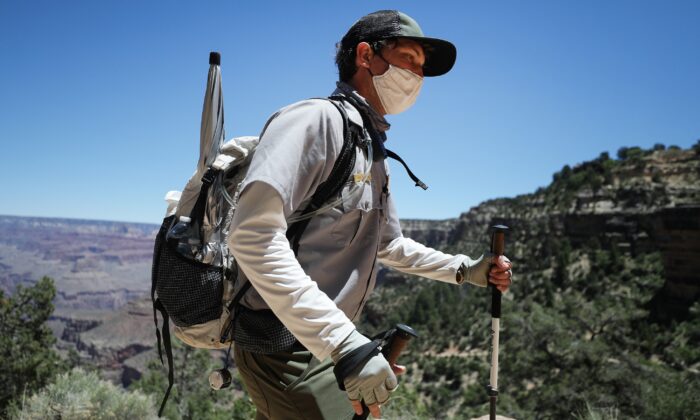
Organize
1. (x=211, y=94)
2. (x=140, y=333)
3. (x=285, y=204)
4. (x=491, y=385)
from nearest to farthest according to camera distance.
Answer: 1. (x=285, y=204)
2. (x=211, y=94)
3. (x=491, y=385)
4. (x=140, y=333)

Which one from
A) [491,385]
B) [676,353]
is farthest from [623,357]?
[491,385]

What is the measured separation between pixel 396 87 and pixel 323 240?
2.30ft

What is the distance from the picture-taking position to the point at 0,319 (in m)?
17.8

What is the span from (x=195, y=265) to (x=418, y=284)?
69.2m

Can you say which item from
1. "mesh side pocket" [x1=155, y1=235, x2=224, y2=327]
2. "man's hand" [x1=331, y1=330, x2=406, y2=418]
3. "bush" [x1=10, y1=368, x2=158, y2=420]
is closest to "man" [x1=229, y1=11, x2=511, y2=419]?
"man's hand" [x1=331, y1=330, x2=406, y2=418]

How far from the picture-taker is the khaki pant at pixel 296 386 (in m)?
1.50

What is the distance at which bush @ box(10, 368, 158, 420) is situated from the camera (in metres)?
4.64

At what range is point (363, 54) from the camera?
1811 millimetres

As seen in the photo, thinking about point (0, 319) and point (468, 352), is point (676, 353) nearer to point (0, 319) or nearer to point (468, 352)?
point (468, 352)

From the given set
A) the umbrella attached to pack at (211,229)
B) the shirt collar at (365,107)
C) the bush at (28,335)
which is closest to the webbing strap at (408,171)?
the shirt collar at (365,107)

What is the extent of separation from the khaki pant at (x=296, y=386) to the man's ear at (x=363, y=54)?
3.55 feet

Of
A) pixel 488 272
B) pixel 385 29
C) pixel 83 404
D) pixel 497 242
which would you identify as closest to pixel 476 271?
pixel 488 272

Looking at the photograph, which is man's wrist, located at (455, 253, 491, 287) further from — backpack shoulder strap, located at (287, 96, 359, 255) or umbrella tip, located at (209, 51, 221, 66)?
umbrella tip, located at (209, 51, 221, 66)

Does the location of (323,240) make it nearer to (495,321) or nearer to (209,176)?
(209,176)
